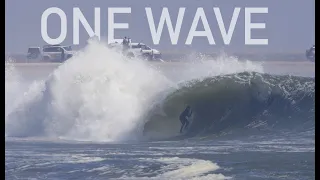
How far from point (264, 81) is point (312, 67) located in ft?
4.98

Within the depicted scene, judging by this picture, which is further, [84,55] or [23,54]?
[84,55]

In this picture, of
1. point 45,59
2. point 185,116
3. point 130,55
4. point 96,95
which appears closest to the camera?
point 45,59

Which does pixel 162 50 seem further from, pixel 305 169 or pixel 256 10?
pixel 305 169

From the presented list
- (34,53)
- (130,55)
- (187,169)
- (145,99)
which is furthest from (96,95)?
(187,169)

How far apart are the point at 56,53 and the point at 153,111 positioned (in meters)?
2.68

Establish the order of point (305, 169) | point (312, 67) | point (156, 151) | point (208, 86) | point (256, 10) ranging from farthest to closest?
point (208, 86) < point (312, 67) < point (256, 10) < point (156, 151) < point (305, 169)

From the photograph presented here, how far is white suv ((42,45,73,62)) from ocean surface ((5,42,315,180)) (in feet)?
1.37

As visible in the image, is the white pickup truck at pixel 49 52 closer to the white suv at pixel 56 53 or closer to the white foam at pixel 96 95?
the white suv at pixel 56 53

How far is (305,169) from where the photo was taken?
1631 cm

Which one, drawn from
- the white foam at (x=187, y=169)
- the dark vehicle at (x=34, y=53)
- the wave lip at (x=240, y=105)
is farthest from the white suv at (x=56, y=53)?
the white foam at (x=187, y=169)

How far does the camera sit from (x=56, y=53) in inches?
781

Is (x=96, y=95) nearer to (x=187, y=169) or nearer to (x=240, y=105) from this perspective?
(x=240, y=105)

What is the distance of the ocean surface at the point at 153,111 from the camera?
17.6m

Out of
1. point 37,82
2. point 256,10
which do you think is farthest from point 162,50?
point 37,82
